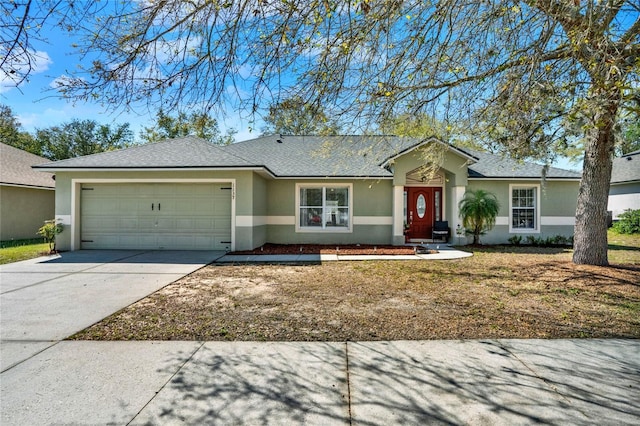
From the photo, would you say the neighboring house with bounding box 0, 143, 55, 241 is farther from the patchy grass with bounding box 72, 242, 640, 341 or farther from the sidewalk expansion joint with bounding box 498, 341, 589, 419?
the sidewalk expansion joint with bounding box 498, 341, 589, 419

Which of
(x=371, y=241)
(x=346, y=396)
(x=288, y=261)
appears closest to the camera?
(x=346, y=396)

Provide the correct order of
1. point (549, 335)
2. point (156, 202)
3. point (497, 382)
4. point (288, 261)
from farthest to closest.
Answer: point (156, 202) < point (288, 261) < point (549, 335) < point (497, 382)

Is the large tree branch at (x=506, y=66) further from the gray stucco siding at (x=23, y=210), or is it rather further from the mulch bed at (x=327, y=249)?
the gray stucco siding at (x=23, y=210)

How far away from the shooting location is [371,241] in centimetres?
1352

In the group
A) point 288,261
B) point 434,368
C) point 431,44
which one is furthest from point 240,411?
point 288,261

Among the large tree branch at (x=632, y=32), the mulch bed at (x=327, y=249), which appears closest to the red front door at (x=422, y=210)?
the mulch bed at (x=327, y=249)

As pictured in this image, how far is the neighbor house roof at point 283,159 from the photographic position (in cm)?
1136

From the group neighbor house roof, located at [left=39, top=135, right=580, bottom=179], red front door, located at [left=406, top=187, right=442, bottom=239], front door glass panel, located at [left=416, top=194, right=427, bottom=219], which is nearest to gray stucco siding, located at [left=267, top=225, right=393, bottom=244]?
red front door, located at [left=406, top=187, right=442, bottom=239]

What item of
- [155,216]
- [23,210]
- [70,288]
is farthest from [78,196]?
[70,288]

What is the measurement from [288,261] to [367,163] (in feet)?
19.6

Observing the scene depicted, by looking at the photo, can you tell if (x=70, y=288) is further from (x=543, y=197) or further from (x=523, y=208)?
(x=543, y=197)

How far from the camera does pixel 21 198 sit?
15.4 m

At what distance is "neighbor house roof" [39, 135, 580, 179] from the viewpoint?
11.4 m

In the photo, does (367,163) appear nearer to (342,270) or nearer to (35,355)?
(342,270)
